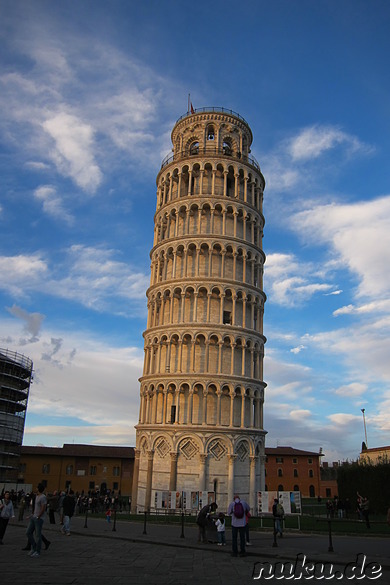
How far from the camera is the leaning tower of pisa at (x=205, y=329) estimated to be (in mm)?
39188

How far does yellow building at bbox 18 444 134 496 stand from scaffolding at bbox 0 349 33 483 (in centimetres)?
1249

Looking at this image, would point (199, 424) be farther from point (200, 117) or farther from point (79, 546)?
point (200, 117)

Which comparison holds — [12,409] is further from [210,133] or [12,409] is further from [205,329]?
[210,133]

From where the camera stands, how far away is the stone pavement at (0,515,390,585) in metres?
11.0

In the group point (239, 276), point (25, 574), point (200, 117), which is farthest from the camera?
point (200, 117)

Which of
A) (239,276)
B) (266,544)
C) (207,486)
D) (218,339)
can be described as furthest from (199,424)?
(266,544)

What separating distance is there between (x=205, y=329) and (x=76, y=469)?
42747 millimetres

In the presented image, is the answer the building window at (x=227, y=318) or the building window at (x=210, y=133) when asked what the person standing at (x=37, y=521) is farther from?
the building window at (x=210, y=133)

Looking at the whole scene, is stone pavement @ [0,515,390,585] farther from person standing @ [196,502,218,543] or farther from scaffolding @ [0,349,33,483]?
scaffolding @ [0,349,33,483]

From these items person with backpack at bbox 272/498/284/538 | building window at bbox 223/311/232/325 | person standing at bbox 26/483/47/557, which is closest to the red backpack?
person with backpack at bbox 272/498/284/538

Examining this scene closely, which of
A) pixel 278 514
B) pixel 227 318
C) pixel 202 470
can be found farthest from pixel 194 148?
pixel 278 514

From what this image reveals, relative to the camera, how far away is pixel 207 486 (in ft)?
125

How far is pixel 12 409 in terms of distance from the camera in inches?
2323

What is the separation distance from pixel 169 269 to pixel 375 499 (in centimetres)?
2691
